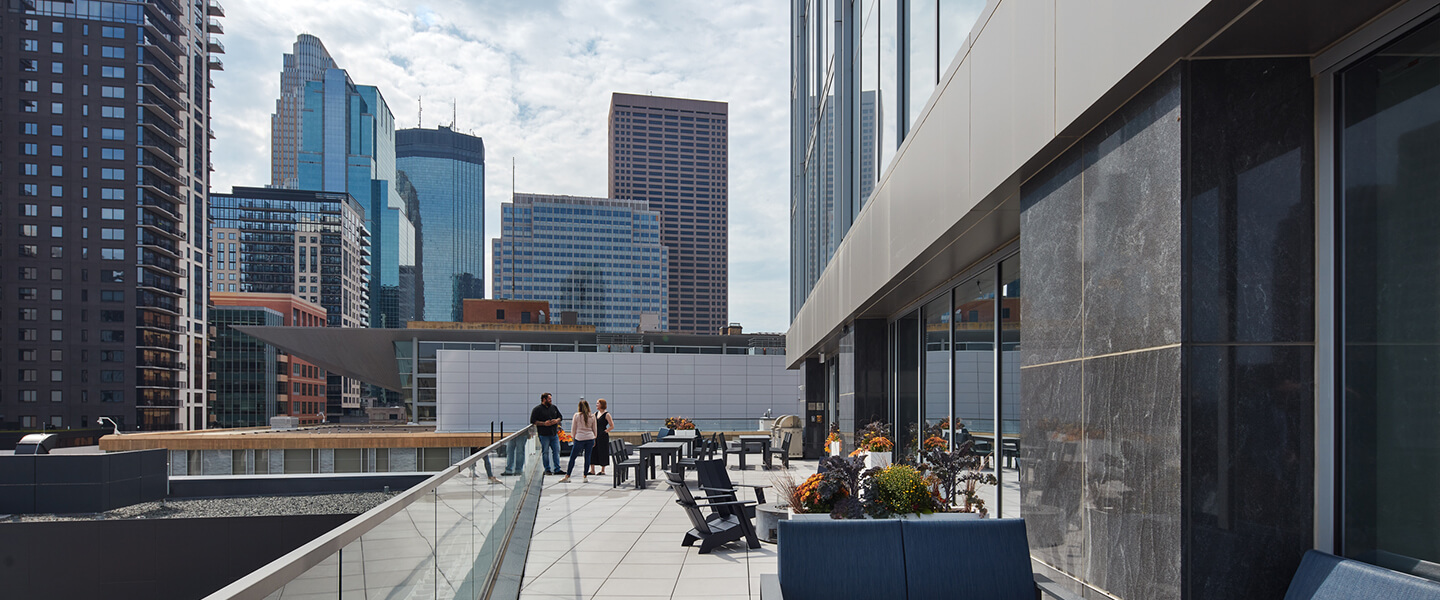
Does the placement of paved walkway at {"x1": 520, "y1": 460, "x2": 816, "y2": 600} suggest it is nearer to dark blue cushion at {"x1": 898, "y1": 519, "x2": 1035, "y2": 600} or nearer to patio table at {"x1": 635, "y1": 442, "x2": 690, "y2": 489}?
patio table at {"x1": 635, "y1": 442, "x2": 690, "y2": 489}

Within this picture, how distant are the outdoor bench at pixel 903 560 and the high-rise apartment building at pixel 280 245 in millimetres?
153756

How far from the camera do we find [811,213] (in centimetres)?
1986

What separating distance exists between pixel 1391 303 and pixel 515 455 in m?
7.28

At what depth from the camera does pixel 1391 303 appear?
3.04 metres

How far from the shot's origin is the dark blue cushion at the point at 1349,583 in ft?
8.84

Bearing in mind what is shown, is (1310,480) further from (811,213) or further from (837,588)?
(811,213)

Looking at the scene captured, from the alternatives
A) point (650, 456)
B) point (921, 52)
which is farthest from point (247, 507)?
point (921, 52)

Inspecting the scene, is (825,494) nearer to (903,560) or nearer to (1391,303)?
(903,560)

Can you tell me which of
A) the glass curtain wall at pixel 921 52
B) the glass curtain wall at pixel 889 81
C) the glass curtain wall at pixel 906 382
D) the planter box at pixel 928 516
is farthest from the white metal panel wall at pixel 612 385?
the planter box at pixel 928 516

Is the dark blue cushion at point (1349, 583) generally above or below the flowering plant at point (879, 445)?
above

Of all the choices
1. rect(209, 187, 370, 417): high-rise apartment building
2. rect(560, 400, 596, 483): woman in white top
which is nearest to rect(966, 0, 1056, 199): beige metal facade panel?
rect(560, 400, 596, 483): woman in white top

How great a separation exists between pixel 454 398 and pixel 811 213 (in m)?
32.7

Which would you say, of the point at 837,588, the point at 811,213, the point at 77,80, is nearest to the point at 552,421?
the point at 811,213

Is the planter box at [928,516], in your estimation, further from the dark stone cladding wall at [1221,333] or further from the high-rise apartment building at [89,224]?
the high-rise apartment building at [89,224]
